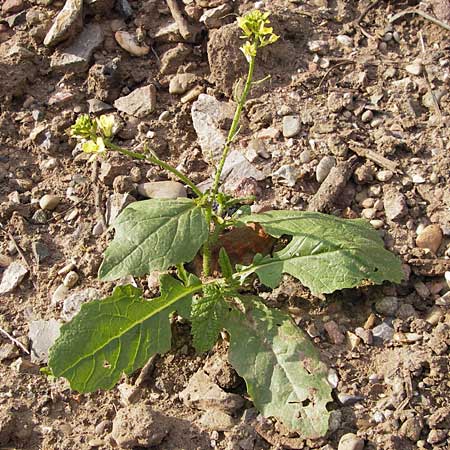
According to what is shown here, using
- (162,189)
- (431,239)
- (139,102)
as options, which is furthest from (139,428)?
(139,102)

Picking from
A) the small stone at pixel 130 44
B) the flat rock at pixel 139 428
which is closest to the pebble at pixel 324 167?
the small stone at pixel 130 44

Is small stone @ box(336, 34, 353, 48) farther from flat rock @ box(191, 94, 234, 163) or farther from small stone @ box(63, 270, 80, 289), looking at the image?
small stone @ box(63, 270, 80, 289)

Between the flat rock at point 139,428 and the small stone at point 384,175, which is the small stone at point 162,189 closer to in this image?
the small stone at point 384,175

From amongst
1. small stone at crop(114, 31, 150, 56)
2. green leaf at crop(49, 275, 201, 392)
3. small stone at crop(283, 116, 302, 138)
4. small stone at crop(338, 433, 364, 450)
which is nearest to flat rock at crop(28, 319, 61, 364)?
green leaf at crop(49, 275, 201, 392)

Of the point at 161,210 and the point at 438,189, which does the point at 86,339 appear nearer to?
the point at 161,210

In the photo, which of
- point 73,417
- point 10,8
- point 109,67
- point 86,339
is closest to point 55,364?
point 86,339

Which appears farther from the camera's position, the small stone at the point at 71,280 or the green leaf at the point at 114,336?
the small stone at the point at 71,280
